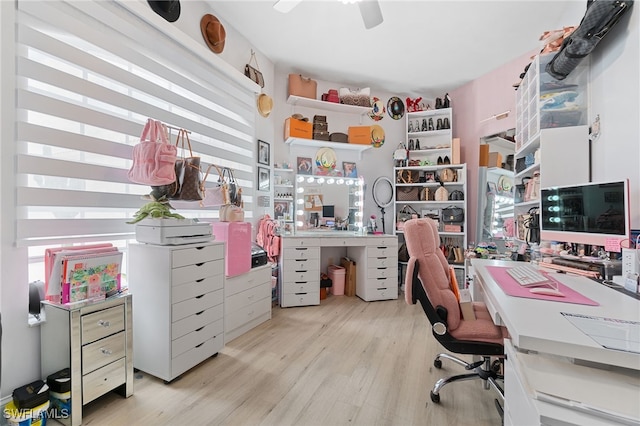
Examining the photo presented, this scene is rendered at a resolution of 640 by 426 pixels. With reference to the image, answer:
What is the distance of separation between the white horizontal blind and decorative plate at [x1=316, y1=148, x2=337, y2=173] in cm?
184

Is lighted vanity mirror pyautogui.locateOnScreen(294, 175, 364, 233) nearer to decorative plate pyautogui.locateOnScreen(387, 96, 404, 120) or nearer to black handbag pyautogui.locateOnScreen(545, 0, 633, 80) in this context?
decorative plate pyautogui.locateOnScreen(387, 96, 404, 120)

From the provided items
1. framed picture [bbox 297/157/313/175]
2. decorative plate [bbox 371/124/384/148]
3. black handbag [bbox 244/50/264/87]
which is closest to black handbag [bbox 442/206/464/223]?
decorative plate [bbox 371/124/384/148]

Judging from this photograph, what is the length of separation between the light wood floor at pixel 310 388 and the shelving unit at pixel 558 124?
1.63m

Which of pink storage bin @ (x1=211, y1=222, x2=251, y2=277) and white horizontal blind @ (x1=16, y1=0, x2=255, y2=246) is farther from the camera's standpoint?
pink storage bin @ (x1=211, y1=222, x2=251, y2=277)

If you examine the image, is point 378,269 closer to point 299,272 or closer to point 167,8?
point 299,272

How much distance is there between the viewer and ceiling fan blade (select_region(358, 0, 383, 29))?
1903mm

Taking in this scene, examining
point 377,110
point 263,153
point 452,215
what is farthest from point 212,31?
point 452,215

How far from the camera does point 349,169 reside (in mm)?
3934

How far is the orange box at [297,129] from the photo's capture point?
340 centimetres

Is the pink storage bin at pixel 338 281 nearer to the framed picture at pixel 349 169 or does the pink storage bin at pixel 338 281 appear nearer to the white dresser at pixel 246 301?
the white dresser at pixel 246 301

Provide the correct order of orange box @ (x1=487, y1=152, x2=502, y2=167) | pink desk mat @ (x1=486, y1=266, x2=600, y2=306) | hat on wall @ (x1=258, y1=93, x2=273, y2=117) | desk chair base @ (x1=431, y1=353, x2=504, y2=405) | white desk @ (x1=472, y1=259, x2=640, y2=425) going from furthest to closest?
orange box @ (x1=487, y1=152, x2=502, y2=167), hat on wall @ (x1=258, y1=93, x2=273, y2=117), desk chair base @ (x1=431, y1=353, x2=504, y2=405), pink desk mat @ (x1=486, y1=266, x2=600, y2=306), white desk @ (x1=472, y1=259, x2=640, y2=425)

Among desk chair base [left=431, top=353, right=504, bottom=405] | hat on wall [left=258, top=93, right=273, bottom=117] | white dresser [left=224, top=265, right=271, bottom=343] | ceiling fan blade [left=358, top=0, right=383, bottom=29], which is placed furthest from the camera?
hat on wall [left=258, top=93, right=273, bottom=117]

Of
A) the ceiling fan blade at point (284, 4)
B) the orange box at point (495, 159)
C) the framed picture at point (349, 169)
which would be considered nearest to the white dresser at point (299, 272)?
the framed picture at point (349, 169)

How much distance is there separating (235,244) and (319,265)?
3.70 feet
